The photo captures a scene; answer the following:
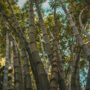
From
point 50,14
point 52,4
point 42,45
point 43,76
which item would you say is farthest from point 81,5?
point 43,76

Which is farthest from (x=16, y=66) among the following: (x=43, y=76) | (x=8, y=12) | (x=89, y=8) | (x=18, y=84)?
(x=89, y=8)

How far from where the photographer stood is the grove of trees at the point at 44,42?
6332 mm

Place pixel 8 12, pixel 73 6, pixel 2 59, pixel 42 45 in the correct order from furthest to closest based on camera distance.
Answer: pixel 2 59 → pixel 42 45 → pixel 73 6 → pixel 8 12

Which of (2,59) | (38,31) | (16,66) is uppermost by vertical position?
(38,31)

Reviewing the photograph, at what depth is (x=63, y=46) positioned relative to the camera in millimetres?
13828

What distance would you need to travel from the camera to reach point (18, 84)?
7012 millimetres

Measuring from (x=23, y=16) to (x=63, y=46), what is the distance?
272 cm

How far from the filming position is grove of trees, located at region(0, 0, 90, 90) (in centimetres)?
633

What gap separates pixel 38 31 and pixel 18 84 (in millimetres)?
6476

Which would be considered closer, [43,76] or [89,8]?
[43,76]

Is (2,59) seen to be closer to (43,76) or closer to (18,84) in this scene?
(18,84)

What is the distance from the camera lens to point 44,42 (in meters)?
13.0

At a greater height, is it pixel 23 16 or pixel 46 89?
pixel 23 16

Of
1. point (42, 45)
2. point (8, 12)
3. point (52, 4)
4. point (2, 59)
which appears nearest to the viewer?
point (8, 12)
